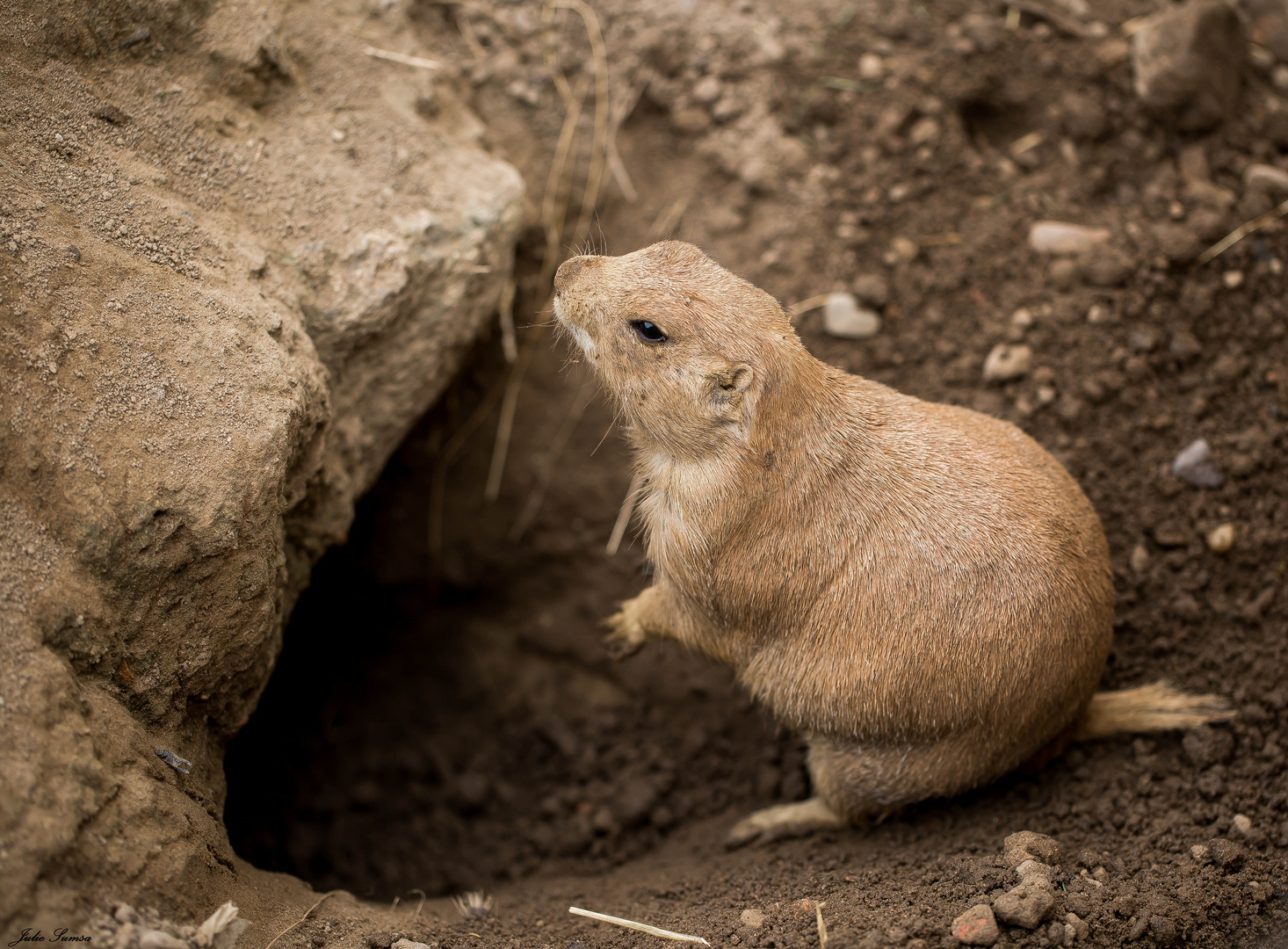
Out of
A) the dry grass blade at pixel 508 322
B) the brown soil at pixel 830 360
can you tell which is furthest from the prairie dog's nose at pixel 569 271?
the dry grass blade at pixel 508 322

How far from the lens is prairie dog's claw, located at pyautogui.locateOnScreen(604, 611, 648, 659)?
12.9 ft

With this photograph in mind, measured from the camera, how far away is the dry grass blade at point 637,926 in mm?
2988

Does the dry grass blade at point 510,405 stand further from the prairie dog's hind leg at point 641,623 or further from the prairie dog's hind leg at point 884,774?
the prairie dog's hind leg at point 884,774

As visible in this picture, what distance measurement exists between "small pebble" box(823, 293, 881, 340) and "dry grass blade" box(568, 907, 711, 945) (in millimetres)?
2992

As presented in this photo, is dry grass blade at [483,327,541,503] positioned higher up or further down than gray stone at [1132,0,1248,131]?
further down

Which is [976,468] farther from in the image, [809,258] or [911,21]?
[911,21]

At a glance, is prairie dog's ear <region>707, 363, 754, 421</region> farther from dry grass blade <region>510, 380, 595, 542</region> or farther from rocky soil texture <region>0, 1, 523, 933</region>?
dry grass blade <region>510, 380, 595, 542</region>

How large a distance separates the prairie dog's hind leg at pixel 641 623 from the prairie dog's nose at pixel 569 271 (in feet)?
4.32

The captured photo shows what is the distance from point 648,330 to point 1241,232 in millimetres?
3283

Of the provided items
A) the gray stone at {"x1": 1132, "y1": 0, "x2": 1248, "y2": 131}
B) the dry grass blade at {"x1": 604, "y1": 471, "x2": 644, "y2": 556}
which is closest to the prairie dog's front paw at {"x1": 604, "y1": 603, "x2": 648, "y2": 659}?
the dry grass blade at {"x1": 604, "y1": 471, "x2": 644, "y2": 556}

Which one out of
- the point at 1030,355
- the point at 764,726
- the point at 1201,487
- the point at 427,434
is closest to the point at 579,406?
the point at 427,434

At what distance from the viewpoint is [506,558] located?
5223mm

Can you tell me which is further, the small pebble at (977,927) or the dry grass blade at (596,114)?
the dry grass blade at (596,114)

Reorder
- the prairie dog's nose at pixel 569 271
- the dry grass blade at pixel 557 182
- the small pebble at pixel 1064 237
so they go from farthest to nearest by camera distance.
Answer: the dry grass blade at pixel 557 182 → the small pebble at pixel 1064 237 → the prairie dog's nose at pixel 569 271
